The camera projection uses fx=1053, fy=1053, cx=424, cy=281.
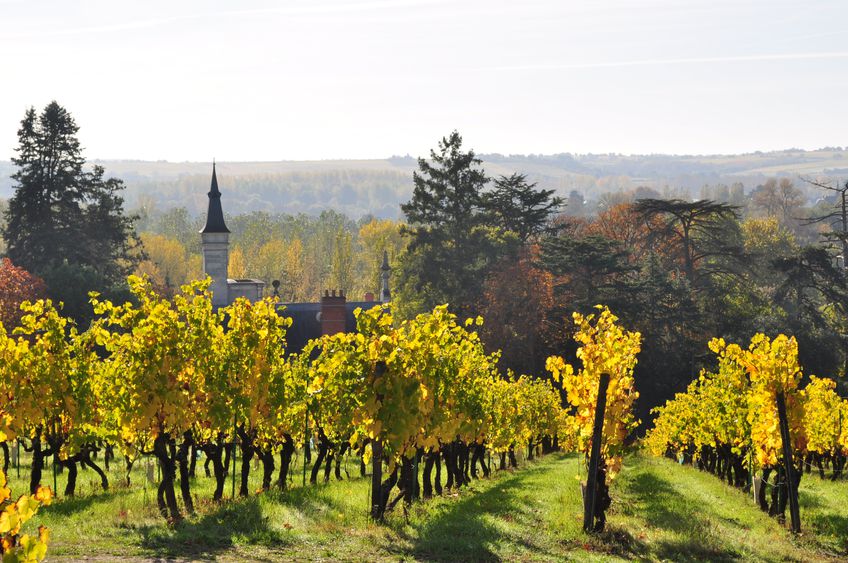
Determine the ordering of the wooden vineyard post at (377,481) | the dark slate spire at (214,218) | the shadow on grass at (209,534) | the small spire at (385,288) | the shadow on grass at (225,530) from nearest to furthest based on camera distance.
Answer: the shadow on grass at (209,534)
the shadow on grass at (225,530)
the wooden vineyard post at (377,481)
the dark slate spire at (214,218)
the small spire at (385,288)

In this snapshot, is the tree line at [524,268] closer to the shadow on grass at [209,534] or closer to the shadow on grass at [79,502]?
the shadow on grass at [79,502]

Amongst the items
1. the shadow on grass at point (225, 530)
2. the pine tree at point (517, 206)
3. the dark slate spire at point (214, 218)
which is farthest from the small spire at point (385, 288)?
the shadow on grass at point (225, 530)

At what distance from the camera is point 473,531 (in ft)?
77.8

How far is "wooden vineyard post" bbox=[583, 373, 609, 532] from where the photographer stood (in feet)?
81.5

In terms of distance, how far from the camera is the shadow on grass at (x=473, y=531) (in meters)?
21.9

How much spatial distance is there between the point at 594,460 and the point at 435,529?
4.23m

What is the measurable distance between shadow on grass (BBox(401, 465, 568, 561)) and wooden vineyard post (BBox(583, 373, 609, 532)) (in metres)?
1.35

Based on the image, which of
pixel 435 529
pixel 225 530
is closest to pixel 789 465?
pixel 435 529

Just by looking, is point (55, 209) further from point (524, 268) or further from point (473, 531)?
point (473, 531)

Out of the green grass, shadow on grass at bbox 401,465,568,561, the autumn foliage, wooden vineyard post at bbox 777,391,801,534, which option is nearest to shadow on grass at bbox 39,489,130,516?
the green grass

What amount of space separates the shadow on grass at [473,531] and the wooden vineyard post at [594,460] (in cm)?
135

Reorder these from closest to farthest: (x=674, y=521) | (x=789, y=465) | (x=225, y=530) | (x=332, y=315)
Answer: (x=225, y=530) → (x=789, y=465) → (x=674, y=521) → (x=332, y=315)

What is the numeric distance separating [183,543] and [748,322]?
2414 inches

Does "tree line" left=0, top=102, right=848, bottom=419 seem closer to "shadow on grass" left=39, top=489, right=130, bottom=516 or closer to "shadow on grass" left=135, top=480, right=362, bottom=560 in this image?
"shadow on grass" left=39, top=489, right=130, bottom=516
